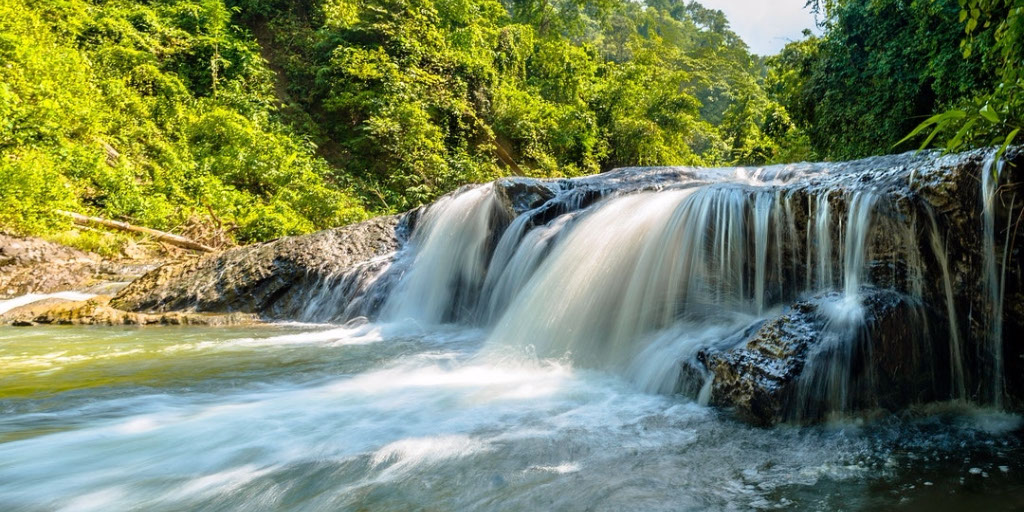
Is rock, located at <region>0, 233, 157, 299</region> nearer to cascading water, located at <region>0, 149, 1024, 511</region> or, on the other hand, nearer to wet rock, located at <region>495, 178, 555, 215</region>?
cascading water, located at <region>0, 149, 1024, 511</region>

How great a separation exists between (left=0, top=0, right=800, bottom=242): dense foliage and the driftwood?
0.28 metres

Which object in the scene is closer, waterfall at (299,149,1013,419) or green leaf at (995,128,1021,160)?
green leaf at (995,128,1021,160)

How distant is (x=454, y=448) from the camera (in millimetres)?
2598

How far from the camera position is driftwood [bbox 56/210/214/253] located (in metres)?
9.48

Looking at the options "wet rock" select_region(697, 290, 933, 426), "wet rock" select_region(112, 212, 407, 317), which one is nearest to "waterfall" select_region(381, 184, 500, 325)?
"wet rock" select_region(112, 212, 407, 317)

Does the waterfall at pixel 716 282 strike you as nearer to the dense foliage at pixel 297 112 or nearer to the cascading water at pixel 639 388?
the cascading water at pixel 639 388

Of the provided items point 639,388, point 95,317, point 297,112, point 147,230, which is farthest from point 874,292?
A: point 297,112

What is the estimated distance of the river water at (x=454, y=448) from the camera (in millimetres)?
2059

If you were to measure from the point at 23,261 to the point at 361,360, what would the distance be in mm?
6953

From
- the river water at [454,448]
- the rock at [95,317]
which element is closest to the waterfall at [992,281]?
the river water at [454,448]

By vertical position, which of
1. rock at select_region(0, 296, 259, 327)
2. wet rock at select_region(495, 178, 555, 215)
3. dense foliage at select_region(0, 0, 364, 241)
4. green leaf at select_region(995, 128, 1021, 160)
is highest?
dense foliage at select_region(0, 0, 364, 241)

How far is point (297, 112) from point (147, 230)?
341 inches

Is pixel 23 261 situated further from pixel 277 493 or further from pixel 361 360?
pixel 277 493

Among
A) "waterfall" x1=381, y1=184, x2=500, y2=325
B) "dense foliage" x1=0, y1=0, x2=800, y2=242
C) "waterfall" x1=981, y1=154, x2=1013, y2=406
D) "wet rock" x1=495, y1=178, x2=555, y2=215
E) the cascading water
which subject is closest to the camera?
the cascading water
